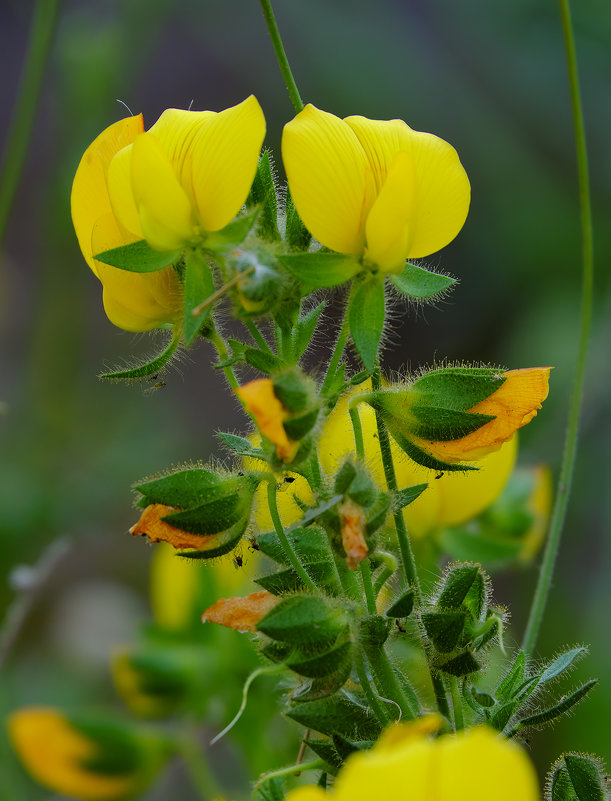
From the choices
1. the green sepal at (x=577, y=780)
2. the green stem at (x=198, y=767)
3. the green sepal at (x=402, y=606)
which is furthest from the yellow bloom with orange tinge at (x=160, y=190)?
the green stem at (x=198, y=767)

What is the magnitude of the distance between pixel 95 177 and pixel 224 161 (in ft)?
0.34

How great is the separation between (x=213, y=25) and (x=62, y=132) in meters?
1.55

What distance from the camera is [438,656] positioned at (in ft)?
1.83

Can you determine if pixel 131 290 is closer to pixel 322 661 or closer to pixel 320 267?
pixel 320 267

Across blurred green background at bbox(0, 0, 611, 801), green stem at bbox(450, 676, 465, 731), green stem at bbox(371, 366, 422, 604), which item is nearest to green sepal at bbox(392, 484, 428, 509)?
green stem at bbox(371, 366, 422, 604)

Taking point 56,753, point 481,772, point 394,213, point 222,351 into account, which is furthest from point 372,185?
point 56,753

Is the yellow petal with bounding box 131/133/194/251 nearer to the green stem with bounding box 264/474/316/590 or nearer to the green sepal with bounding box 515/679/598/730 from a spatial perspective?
the green stem with bounding box 264/474/316/590

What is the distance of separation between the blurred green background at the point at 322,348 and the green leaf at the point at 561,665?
467 millimetres

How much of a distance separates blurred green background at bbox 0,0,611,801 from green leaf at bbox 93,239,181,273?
1.89 feet

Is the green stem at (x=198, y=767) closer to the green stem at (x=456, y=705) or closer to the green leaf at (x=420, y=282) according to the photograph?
the green stem at (x=456, y=705)

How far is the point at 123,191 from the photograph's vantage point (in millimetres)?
559

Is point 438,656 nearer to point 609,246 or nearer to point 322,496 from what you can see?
point 322,496

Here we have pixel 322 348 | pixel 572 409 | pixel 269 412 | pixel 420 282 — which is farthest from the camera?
pixel 322 348

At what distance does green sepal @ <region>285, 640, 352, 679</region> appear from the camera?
1.68 ft
